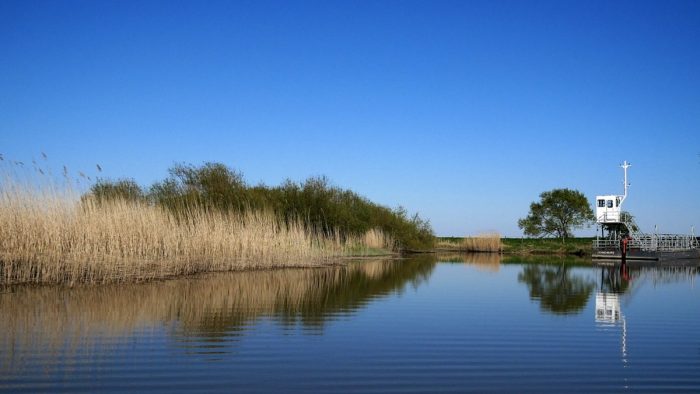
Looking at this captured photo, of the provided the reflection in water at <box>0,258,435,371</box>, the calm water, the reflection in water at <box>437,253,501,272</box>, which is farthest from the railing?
the reflection in water at <box>0,258,435,371</box>

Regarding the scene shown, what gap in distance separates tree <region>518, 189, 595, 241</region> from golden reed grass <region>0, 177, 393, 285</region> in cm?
4357

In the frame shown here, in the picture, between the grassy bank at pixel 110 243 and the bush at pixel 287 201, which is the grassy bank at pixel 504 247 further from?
the grassy bank at pixel 110 243

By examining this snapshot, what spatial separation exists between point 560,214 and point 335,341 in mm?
53988

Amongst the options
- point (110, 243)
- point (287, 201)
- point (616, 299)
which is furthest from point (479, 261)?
point (110, 243)

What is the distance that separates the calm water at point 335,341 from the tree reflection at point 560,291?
157 millimetres

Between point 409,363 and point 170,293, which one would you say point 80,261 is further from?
point 409,363

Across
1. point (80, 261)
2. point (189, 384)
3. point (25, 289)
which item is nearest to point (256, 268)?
point (80, 261)

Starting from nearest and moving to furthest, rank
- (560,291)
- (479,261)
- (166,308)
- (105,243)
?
(166,308)
(105,243)
(560,291)
(479,261)

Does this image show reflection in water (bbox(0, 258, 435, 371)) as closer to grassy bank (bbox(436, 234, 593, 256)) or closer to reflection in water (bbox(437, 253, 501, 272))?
reflection in water (bbox(437, 253, 501, 272))

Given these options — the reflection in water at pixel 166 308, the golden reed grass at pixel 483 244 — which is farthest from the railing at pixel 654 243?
the reflection in water at pixel 166 308

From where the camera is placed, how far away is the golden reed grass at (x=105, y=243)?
1286cm

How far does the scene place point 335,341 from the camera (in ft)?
27.3

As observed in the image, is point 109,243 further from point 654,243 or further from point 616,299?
point 654,243

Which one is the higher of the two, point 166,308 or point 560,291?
point 166,308
